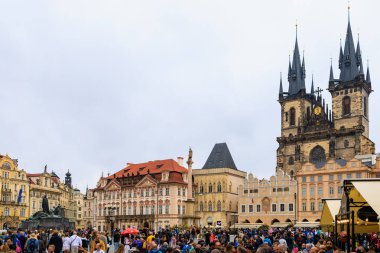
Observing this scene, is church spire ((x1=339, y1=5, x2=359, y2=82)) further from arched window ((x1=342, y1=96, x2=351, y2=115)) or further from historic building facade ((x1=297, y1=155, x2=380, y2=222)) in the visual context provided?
historic building facade ((x1=297, y1=155, x2=380, y2=222))

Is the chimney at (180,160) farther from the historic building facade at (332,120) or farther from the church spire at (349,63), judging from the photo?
the church spire at (349,63)

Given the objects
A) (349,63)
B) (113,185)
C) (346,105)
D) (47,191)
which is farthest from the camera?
(47,191)

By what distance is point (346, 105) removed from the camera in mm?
79250

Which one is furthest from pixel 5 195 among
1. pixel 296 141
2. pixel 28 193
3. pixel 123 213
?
pixel 296 141

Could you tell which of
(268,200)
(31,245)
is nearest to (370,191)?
(31,245)

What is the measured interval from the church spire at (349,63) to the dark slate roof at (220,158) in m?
22.2

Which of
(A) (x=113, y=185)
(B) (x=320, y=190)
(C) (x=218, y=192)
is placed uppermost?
(A) (x=113, y=185)

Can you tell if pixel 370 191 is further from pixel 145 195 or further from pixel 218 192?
pixel 145 195

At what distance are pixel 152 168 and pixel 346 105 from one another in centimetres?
3219

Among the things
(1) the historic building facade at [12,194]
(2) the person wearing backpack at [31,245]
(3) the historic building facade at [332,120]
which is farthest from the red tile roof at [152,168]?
(2) the person wearing backpack at [31,245]

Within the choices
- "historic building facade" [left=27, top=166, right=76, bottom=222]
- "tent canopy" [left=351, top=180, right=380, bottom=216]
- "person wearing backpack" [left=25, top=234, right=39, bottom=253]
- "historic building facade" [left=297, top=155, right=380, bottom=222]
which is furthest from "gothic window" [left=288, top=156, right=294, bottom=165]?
"tent canopy" [left=351, top=180, right=380, bottom=216]

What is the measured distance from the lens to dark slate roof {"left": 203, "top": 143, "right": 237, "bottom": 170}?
8050 centimetres

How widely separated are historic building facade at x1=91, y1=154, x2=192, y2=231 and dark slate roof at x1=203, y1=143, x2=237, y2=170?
15.2ft

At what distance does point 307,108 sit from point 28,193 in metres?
49.3
